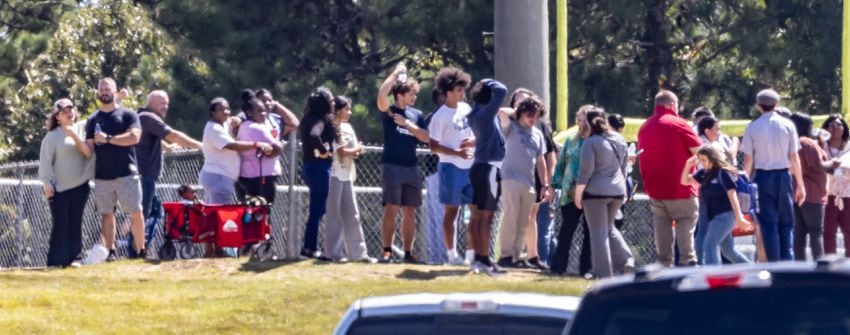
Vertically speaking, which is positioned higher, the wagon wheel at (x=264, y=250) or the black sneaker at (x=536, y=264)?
the wagon wheel at (x=264, y=250)

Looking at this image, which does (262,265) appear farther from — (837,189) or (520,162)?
(837,189)

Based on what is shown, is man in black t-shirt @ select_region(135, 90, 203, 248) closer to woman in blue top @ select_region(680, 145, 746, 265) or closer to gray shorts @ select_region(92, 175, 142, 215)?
gray shorts @ select_region(92, 175, 142, 215)

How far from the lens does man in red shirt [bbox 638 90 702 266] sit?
13.4m

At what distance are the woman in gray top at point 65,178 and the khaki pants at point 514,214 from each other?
3.57 meters

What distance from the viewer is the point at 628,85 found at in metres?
26.7

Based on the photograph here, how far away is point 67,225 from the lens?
48.5 feet

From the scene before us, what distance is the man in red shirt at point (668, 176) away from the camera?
13.4 metres

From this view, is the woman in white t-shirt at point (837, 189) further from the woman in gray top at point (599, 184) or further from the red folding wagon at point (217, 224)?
the red folding wagon at point (217, 224)

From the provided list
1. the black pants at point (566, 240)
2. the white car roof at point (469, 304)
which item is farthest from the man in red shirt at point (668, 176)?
the white car roof at point (469, 304)

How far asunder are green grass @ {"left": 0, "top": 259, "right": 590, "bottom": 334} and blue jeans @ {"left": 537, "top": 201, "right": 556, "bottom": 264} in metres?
1.23

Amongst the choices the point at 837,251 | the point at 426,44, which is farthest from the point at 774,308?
the point at 426,44

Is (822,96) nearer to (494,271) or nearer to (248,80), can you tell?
(248,80)

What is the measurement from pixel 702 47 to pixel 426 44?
5.26 meters

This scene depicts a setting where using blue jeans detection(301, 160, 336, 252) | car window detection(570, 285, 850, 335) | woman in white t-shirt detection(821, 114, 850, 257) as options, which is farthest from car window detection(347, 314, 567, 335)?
woman in white t-shirt detection(821, 114, 850, 257)
